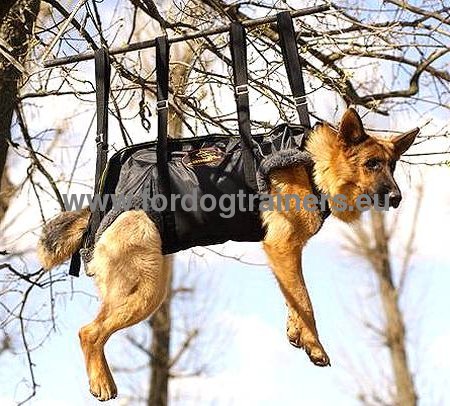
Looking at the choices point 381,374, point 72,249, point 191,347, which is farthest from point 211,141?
point 381,374

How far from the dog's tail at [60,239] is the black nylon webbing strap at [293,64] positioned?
104cm

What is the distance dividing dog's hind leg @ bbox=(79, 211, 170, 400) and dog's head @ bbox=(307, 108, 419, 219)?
2.30 ft

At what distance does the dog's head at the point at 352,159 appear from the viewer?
3.20m

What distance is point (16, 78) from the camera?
4.84 metres

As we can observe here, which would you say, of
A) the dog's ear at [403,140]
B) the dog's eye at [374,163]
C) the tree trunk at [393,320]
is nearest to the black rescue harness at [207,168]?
the dog's eye at [374,163]

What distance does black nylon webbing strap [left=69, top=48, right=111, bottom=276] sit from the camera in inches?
131

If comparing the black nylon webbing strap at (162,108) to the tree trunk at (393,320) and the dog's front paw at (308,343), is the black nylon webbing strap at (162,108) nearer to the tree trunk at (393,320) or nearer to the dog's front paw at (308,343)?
the dog's front paw at (308,343)

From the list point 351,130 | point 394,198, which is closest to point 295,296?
point 394,198

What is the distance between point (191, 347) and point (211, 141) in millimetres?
8852

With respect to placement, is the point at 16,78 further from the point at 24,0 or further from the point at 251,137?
the point at 251,137

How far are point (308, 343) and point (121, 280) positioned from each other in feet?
2.50

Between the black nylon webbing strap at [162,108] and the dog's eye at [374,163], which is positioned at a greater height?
the black nylon webbing strap at [162,108]

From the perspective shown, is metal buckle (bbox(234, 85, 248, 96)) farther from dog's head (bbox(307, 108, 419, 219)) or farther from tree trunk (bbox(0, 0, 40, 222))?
tree trunk (bbox(0, 0, 40, 222))

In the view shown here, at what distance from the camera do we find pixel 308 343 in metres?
3.11
